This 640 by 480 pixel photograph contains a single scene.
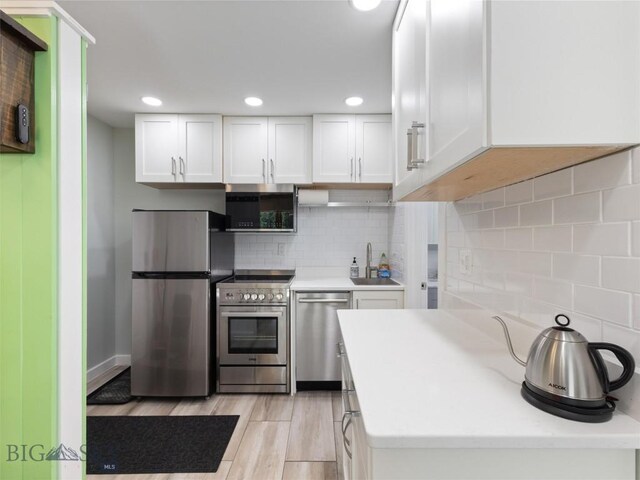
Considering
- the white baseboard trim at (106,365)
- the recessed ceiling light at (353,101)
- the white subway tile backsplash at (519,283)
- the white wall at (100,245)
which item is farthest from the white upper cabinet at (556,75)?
Result: the white baseboard trim at (106,365)

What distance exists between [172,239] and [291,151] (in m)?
1.28

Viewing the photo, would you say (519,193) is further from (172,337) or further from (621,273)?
(172,337)

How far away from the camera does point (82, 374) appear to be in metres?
1.22

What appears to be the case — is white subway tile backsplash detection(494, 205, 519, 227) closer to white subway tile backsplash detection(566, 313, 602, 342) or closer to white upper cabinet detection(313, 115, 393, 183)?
white subway tile backsplash detection(566, 313, 602, 342)

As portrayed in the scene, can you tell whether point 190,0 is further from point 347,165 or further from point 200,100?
point 347,165

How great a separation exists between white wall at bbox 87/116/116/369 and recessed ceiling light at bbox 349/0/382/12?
2.66 metres

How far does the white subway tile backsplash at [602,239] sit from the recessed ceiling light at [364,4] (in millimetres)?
1333

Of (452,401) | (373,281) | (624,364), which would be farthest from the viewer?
(373,281)

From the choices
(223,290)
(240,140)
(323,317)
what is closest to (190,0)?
(240,140)

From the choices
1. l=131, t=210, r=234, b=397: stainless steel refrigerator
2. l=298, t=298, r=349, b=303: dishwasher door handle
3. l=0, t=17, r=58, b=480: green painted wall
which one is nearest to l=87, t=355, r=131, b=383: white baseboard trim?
l=131, t=210, r=234, b=397: stainless steel refrigerator

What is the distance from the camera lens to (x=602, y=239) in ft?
2.46

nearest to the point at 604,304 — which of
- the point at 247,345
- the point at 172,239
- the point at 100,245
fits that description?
the point at 247,345

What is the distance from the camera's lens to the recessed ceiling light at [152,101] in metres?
2.61

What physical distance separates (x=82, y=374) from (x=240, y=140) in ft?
7.40
